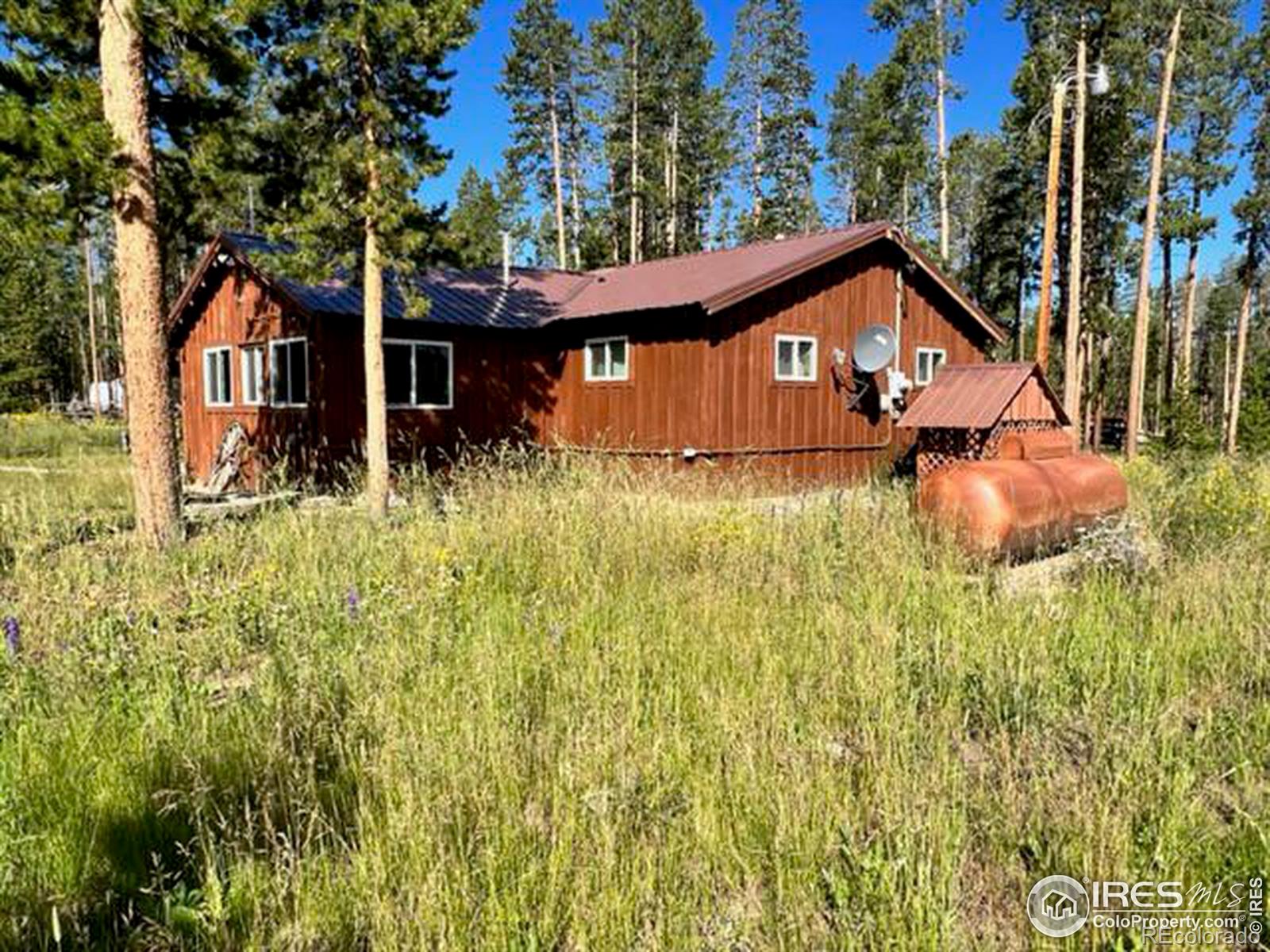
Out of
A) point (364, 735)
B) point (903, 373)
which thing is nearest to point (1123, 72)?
point (903, 373)

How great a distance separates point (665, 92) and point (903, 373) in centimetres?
2398

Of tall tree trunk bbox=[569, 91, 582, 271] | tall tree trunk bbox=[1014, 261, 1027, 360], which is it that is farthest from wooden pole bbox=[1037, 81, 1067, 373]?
tall tree trunk bbox=[569, 91, 582, 271]

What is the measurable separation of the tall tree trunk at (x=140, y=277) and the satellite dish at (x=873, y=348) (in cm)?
1184

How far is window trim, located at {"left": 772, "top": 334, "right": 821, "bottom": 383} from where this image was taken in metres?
14.7

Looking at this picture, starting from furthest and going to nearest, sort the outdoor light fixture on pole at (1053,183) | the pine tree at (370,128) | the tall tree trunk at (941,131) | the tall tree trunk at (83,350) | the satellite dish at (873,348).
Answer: the tall tree trunk at (83,350)
the tall tree trunk at (941,131)
the satellite dish at (873,348)
the outdoor light fixture on pole at (1053,183)
the pine tree at (370,128)

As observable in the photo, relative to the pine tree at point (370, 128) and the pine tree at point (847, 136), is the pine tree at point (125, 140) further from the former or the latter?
the pine tree at point (847, 136)

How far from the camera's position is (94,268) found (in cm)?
5525

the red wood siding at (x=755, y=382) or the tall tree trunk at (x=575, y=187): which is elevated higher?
the tall tree trunk at (x=575, y=187)

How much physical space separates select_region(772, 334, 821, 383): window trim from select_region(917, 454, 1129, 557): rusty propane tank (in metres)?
6.46

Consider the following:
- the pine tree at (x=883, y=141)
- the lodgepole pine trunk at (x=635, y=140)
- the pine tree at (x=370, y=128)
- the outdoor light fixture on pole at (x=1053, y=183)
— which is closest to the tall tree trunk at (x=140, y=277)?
the pine tree at (x=370, y=128)

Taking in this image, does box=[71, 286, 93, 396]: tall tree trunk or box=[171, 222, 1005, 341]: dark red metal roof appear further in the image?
box=[71, 286, 93, 396]: tall tree trunk

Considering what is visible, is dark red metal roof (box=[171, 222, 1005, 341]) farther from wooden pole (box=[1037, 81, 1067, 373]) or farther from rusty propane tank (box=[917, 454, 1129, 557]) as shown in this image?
rusty propane tank (box=[917, 454, 1129, 557])

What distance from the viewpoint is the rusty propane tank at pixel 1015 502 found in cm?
731

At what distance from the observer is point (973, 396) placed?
11320mm
